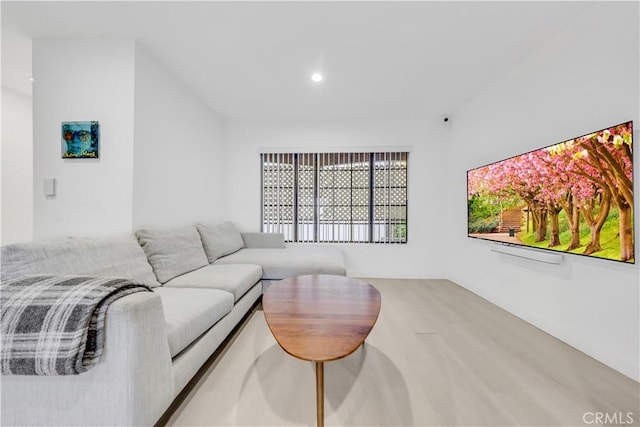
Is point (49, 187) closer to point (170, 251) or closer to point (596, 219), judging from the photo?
point (170, 251)

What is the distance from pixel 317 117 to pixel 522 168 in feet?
9.01

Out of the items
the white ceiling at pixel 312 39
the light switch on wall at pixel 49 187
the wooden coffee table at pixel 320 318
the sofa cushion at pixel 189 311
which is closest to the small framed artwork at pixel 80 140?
the light switch on wall at pixel 49 187

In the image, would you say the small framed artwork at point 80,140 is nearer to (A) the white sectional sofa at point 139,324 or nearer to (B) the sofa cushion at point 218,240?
(A) the white sectional sofa at point 139,324

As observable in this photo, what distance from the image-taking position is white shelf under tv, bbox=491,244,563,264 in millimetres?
2039

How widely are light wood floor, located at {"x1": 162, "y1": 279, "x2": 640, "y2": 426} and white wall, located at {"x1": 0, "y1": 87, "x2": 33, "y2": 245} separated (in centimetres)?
295

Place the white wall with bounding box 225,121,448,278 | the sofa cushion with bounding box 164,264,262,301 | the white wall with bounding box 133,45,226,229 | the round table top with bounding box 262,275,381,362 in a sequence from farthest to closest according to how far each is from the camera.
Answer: the white wall with bounding box 225,121,448,278
the white wall with bounding box 133,45,226,229
the sofa cushion with bounding box 164,264,262,301
the round table top with bounding box 262,275,381,362

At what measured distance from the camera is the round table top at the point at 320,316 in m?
1.04

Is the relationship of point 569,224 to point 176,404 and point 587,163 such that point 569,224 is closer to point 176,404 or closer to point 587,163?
point 587,163

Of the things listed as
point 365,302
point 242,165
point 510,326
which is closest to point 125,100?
point 242,165

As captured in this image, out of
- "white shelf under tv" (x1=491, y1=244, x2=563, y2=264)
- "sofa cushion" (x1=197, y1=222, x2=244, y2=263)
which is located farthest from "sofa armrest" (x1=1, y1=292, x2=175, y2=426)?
"white shelf under tv" (x1=491, y1=244, x2=563, y2=264)

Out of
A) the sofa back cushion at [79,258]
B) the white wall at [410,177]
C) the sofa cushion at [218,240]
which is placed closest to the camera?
the sofa back cushion at [79,258]

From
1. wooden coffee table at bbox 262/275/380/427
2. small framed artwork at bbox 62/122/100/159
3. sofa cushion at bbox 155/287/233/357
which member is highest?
small framed artwork at bbox 62/122/100/159

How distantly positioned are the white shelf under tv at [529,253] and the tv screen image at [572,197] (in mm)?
56

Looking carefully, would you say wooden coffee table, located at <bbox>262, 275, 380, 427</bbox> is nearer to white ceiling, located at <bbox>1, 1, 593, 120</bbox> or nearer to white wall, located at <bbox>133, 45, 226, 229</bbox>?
white wall, located at <bbox>133, 45, 226, 229</bbox>
